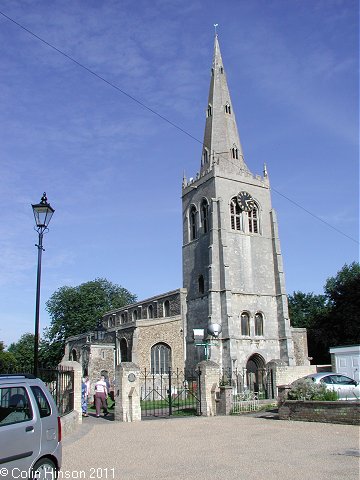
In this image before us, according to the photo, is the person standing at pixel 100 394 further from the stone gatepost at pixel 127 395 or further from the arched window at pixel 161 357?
the arched window at pixel 161 357

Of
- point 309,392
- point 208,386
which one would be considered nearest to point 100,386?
point 208,386

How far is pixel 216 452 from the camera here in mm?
10250

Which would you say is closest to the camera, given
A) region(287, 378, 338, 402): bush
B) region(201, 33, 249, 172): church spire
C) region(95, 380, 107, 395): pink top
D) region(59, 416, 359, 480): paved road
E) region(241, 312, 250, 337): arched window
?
region(59, 416, 359, 480): paved road

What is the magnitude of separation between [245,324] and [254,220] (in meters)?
9.17

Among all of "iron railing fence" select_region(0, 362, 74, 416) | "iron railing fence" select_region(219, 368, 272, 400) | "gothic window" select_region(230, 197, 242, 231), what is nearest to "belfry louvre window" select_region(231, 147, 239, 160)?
"gothic window" select_region(230, 197, 242, 231)

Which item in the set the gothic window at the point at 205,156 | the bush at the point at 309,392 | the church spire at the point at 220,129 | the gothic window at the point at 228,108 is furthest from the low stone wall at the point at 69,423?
the gothic window at the point at 228,108

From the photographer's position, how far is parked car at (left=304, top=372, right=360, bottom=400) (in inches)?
707

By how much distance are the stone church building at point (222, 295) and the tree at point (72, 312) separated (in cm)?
1379

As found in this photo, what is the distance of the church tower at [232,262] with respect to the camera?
3712 cm

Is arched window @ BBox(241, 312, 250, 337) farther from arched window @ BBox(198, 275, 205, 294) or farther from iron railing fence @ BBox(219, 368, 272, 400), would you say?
arched window @ BBox(198, 275, 205, 294)

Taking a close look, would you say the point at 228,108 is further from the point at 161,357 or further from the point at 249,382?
the point at 249,382

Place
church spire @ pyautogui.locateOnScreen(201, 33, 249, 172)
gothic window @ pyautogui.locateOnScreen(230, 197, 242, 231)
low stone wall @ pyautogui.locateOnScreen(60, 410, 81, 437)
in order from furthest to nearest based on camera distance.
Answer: church spire @ pyautogui.locateOnScreen(201, 33, 249, 172)
gothic window @ pyautogui.locateOnScreen(230, 197, 242, 231)
low stone wall @ pyautogui.locateOnScreen(60, 410, 81, 437)

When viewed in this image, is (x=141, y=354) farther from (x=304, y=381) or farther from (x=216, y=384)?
(x=304, y=381)

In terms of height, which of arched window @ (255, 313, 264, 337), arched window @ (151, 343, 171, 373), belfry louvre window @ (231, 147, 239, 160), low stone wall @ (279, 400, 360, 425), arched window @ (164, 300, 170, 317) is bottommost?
low stone wall @ (279, 400, 360, 425)
